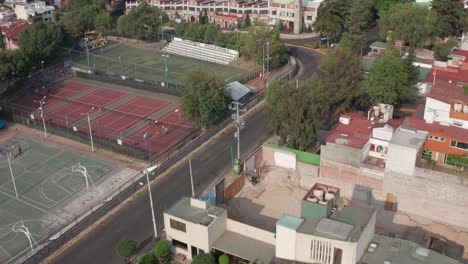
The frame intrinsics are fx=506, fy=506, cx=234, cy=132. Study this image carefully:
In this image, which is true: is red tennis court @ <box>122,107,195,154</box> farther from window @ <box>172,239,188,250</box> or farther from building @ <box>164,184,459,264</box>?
building @ <box>164,184,459,264</box>

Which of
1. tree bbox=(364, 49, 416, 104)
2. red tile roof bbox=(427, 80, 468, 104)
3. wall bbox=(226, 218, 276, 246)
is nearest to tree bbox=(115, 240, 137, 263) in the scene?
wall bbox=(226, 218, 276, 246)

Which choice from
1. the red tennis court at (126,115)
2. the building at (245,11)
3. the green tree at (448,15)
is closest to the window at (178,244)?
the red tennis court at (126,115)

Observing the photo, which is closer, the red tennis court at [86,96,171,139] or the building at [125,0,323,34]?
the red tennis court at [86,96,171,139]

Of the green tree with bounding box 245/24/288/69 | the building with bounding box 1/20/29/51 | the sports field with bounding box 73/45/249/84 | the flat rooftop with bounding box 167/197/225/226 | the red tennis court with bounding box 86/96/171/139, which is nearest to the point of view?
the flat rooftop with bounding box 167/197/225/226

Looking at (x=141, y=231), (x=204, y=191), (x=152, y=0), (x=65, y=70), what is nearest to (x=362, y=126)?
(x=204, y=191)

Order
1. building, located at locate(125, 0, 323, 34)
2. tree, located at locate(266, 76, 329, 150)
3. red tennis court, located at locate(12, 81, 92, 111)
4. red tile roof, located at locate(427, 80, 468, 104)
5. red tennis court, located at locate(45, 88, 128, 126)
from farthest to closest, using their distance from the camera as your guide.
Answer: building, located at locate(125, 0, 323, 34) < red tennis court, located at locate(12, 81, 92, 111) < red tennis court, located at locate(45, 88, 128, 126) < red tile roof, located at locate(427, 80, 468, 104) < tree, located at locate(266, 76, 329, 150)

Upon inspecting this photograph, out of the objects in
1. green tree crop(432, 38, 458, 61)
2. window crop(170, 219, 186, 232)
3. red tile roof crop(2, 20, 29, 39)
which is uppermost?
red tile roof crop(2, 20, 29, 39)

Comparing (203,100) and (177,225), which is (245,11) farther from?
(177,225)
